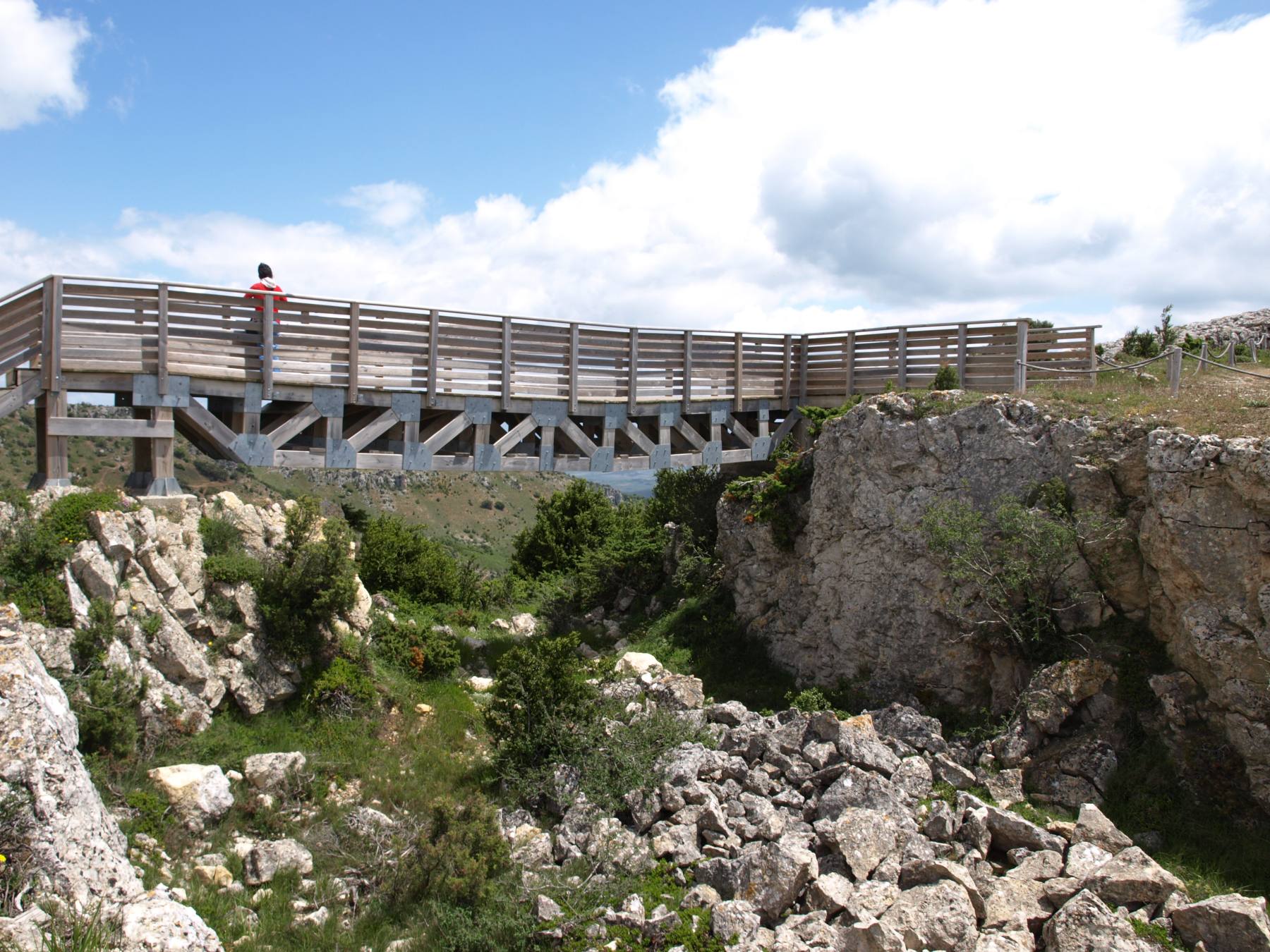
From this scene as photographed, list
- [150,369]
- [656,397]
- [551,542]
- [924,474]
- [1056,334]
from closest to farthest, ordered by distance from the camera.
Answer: [150,369], [924,474], [1056,334], [656,397], [551,542]

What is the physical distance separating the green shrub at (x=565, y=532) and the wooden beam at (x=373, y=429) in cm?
1021

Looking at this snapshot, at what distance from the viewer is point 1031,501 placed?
593 inches

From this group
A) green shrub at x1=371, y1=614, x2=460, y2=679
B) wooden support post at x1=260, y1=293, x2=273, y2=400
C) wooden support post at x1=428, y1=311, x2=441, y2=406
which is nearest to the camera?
wooden support post at x1=260, y1=293, x2=273, y2=400

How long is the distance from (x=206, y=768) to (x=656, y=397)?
11354mm

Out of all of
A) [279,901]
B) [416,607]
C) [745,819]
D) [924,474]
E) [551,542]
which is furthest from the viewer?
[551,542]

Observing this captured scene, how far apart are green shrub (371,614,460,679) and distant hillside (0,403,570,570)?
22.4 meters

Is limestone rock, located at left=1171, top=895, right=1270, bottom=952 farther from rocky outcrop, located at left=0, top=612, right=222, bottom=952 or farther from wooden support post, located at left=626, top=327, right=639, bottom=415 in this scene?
wooden support post, located at left=626, top=327, right=639, bottom=415

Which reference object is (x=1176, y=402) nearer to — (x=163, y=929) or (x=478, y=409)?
(x=478, y=409)

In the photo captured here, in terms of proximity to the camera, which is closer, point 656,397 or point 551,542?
point 656,397

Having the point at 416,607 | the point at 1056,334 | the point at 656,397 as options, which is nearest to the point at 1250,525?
the point at 1056,334

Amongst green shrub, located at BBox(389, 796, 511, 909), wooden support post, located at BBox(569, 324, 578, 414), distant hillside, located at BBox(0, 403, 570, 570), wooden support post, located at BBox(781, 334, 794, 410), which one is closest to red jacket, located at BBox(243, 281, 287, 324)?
wooden support post, located at BBox(569, 324, 578, 414)

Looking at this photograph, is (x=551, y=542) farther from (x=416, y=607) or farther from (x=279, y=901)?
(x=279, y=901)

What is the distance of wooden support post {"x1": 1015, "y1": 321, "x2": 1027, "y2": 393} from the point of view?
59.5 feet

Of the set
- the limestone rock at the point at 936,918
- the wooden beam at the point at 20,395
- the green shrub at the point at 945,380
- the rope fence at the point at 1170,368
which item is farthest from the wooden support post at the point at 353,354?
the rope fence at the point at 1170,368
